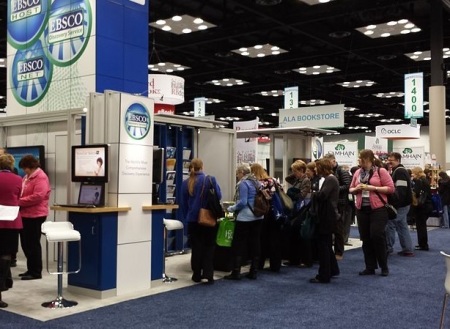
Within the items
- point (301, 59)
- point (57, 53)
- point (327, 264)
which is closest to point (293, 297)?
point (327, 264)

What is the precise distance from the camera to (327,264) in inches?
231

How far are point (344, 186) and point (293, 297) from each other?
2887 millimetres

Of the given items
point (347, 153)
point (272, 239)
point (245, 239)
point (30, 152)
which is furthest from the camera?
point (347, 153)

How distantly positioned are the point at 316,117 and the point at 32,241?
306 inches

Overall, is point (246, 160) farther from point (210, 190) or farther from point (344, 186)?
point (210, 190)

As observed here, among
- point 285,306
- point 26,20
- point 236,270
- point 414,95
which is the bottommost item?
point 285,306

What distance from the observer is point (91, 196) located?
545 cm

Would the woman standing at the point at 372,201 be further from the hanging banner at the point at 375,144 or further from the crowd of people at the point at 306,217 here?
the hanging banner at the point at 375,144

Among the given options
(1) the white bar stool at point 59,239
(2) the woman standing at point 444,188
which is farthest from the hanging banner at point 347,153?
(1) the white bar stool at point 59,239

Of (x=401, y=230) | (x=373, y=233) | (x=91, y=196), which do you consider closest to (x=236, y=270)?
(x=373, y=233)

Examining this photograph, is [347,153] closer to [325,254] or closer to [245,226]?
[325,254]

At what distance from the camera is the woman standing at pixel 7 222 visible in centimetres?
466

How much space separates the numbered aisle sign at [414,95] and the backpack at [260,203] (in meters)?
8.67

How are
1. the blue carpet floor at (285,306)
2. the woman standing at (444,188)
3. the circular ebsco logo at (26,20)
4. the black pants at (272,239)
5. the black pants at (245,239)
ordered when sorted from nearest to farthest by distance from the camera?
the blue carpet floor at (285,306)
the black pants at (245,239)
the black pants at (272,239)
the circular ebsco logo at (26,20)
the woman standing at (444,188)
